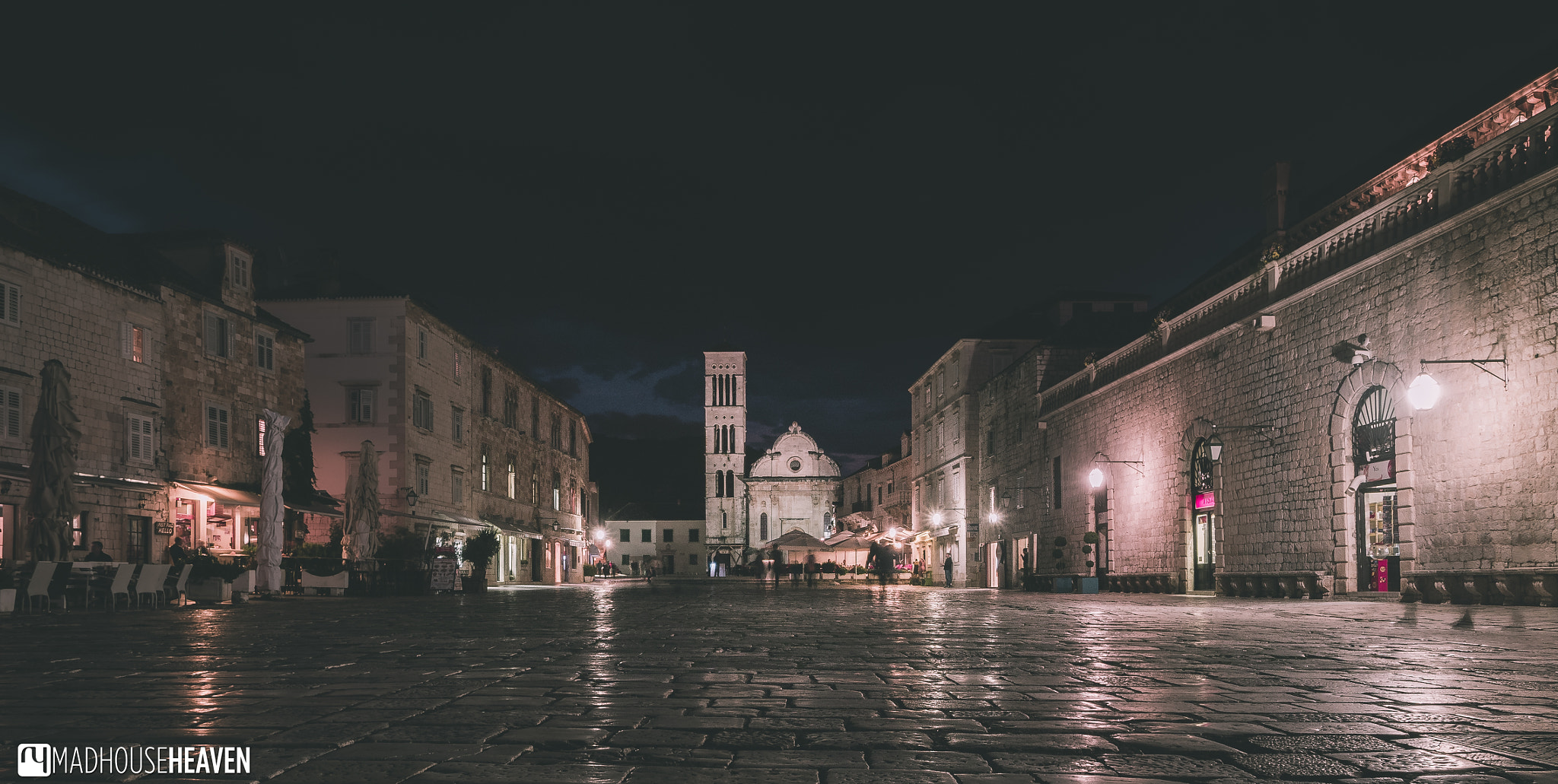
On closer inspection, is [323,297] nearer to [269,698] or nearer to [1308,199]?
[1308,199]

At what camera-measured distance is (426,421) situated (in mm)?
36969

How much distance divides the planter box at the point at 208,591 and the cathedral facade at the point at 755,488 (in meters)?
65.1

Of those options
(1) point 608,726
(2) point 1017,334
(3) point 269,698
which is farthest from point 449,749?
(2) point 1017,334

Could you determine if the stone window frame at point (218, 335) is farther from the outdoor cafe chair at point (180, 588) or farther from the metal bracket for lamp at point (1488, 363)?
the metal bracket for lamp at point (1488, 363)

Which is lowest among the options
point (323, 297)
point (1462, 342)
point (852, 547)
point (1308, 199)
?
point (852, 547)

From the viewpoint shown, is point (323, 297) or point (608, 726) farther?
point (323, 297)

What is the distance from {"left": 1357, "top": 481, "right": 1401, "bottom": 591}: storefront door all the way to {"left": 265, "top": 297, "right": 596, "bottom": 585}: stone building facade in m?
25.8

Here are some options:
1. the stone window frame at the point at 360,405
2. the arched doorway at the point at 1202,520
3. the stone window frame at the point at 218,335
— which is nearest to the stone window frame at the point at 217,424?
the stone window frame at the point at 218,335

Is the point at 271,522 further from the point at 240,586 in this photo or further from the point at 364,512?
the point at 364,512

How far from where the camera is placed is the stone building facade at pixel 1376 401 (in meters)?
13.9

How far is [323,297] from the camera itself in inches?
1384

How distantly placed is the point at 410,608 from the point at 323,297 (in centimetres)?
2009

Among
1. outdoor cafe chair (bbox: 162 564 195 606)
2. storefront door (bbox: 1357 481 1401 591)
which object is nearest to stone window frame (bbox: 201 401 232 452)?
outdoor cafe chair (bbox: 162 564 195 606)

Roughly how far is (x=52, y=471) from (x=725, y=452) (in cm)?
8018
